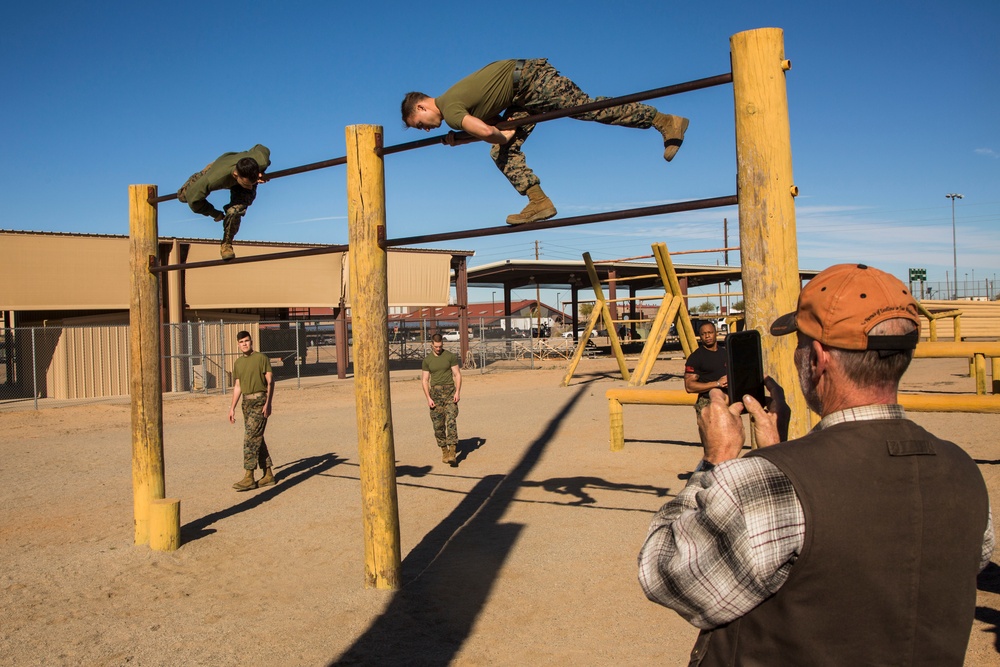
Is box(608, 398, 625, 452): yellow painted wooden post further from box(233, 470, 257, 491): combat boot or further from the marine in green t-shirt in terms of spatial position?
box(233, 470, 257, 491): combat boot

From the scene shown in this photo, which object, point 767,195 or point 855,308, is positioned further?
point 767,195

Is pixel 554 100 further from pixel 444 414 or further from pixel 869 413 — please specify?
pixel 444 414

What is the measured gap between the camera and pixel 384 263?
5281 millimetres

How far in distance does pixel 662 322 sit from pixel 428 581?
1234 centimetres

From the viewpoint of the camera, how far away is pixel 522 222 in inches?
171

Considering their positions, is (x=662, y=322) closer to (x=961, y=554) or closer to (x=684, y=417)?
(x=684, y=417)

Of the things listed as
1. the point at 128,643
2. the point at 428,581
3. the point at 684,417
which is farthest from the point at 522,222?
the point at 684,417

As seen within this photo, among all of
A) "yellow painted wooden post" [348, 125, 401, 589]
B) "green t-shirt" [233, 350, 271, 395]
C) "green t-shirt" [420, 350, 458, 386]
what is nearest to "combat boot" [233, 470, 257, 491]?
"green t-shirt" [233, 350, 271, 395]

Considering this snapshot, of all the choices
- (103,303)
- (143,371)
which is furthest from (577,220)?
(103,303)

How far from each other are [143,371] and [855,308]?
21.1 ft

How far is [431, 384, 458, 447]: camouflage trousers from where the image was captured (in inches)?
397

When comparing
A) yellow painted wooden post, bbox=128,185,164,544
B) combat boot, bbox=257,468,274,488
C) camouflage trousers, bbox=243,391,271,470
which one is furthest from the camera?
combat boot, bbox=257,468,274,488

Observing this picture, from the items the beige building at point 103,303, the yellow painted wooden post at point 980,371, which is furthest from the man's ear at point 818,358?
the beige building at point 103,303

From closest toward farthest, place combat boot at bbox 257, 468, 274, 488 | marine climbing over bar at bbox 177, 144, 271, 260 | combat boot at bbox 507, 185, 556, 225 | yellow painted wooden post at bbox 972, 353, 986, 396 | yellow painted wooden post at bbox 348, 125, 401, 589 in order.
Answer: combat boot at bbox 507, 185, 556, 225 < yellow painted wooden post at bbox 348, 125, 401, 589 < marine climbing over bar at bbox 177, 144, 271, 260 < combat boot at bbox 257, 468, 274, 488 < yellow painted wooden post at bbox 972, 353, 986, 396
